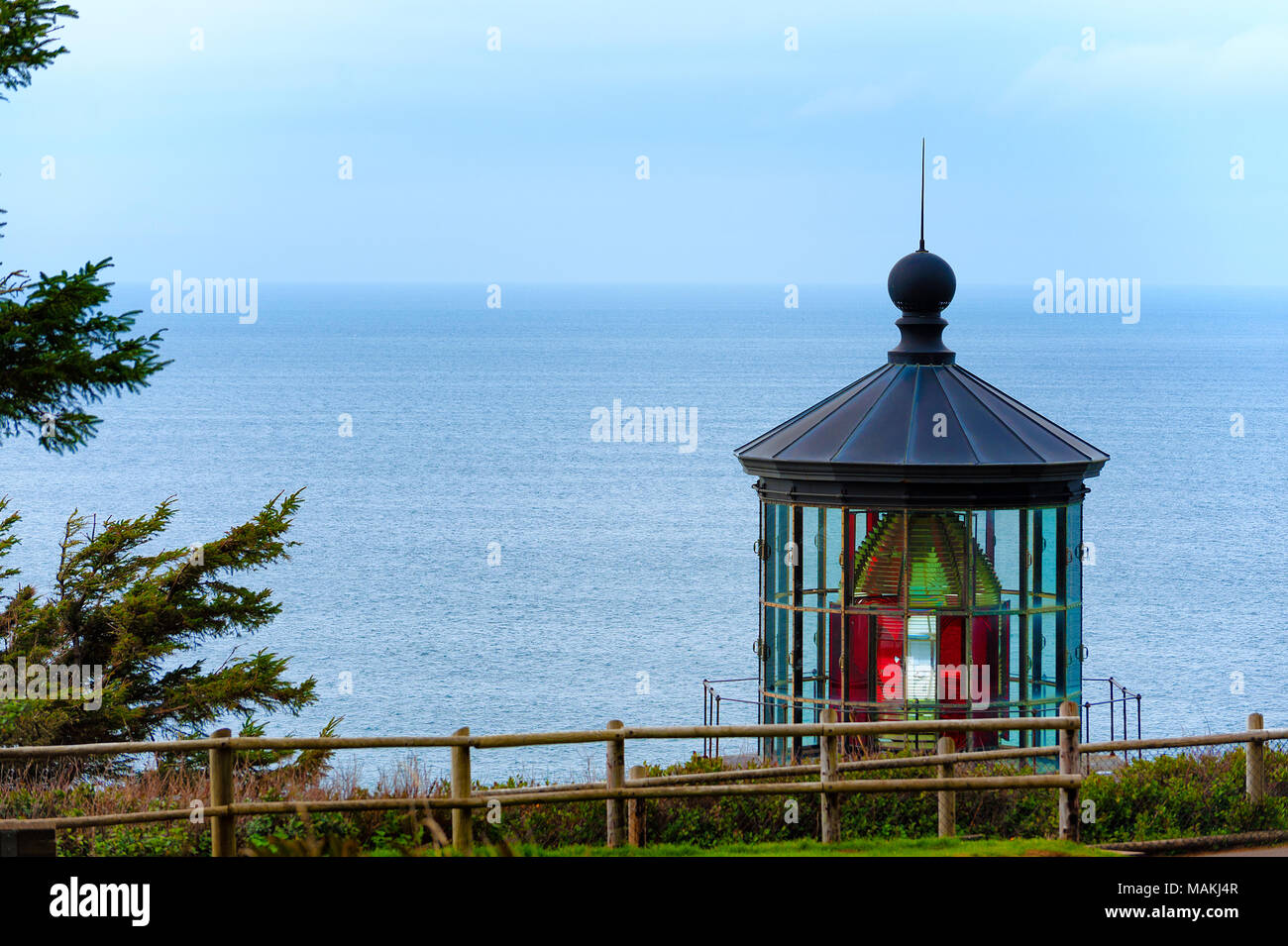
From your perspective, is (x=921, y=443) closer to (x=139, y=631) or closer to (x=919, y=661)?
(x=919, y=661)

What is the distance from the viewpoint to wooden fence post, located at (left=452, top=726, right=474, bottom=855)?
34.1 ft

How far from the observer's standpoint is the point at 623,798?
36.2 ft

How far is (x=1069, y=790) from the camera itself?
11211 mm

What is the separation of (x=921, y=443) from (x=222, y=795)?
6.25 metres

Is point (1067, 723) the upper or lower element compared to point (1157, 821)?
upper

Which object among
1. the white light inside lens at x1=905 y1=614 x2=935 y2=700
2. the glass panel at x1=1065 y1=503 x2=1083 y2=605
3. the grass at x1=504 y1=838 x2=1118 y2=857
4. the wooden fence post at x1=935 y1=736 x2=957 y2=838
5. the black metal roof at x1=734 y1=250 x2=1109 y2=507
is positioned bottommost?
the grass at x1=504 y1=838 x2=1118 y2=857

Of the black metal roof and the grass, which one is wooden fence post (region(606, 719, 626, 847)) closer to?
the grass

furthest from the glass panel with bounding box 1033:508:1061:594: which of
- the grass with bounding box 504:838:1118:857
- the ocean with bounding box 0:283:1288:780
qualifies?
the ocean with bounding box 0:283:1288:780

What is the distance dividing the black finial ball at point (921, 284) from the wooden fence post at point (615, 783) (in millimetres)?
5379

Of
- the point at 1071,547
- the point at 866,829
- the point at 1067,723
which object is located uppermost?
the point at 1071,547

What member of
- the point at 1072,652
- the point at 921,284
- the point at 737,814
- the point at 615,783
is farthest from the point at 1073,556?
the point at 615,783

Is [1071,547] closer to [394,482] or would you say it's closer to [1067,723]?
[1067,723]

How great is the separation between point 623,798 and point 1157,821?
4097 millimetres
